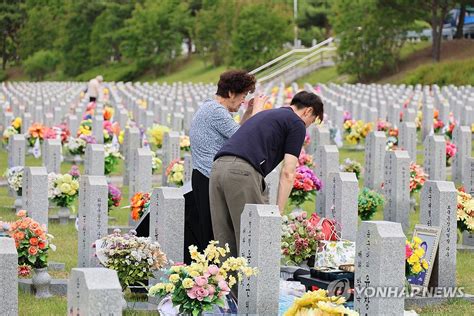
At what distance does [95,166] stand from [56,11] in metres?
76.9

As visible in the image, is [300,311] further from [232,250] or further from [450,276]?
[450,276]

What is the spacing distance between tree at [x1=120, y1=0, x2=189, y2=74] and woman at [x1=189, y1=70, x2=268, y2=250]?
2514 inches

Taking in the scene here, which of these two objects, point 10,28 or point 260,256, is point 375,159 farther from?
point 10,28

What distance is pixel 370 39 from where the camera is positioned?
54.3 m

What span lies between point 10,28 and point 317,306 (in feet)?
292

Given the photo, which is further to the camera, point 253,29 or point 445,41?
point 253,29

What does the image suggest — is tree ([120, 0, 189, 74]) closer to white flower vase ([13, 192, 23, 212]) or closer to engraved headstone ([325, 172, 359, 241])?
white flower vase ([13, 192, 23, 212])

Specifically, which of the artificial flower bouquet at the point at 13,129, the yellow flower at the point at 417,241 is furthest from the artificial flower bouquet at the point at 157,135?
the yellow flower at the point at 417,241

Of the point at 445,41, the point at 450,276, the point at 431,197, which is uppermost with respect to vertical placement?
the point at 445,41

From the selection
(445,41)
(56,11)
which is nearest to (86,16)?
(56,11)

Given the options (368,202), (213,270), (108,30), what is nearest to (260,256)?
(213,270)

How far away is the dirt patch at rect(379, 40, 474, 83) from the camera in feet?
176

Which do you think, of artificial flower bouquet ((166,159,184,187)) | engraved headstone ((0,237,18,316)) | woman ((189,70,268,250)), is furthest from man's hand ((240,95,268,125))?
artificial flower bouquet ((166,159,184,187))

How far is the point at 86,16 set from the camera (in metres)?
86.1
